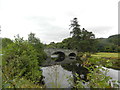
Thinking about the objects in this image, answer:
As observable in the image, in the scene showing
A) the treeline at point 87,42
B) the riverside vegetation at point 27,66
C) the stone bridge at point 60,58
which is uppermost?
the treeline at point 87,42

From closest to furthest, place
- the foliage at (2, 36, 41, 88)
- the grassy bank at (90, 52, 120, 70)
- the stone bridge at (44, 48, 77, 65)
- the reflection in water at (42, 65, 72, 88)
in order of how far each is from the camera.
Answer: the grassy bank at (90, 52, 120, 70) < the reflection in water at (42, 65, 72, 88) < the foliage at (2, 36, 41, 88) < the stone bridge at (44, 48, 77, 65)

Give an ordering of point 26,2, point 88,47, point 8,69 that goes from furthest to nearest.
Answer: point 88,47, point 26,2, point 8,69

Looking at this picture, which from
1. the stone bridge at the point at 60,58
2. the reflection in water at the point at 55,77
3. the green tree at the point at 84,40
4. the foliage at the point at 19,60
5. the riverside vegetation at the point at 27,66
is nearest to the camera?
the riverside vegetation at the point at 27,66

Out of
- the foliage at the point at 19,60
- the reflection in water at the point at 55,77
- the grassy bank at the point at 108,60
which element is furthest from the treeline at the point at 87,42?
the foliage at the point at 19,60

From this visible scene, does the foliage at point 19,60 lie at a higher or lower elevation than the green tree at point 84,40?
lower

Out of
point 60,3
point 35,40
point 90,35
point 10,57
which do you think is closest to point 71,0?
point 60,3

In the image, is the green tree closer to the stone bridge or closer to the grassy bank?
the stone bridge

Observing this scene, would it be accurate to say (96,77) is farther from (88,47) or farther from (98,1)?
(88,47)

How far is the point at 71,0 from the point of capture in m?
7.95

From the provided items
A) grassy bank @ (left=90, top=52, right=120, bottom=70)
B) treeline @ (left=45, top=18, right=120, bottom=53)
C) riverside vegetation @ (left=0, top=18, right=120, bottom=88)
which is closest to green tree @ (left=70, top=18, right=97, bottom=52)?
treeline @ (left=45, top=18, right=120, bottom=53)

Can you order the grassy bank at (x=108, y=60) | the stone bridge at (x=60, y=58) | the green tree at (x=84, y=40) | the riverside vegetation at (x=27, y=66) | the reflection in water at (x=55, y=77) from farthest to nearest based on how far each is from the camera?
the green tree at (x=84, y=40) → the stone bridge at (x=60, y=58) → the reflection in water at (x=55, y=77) → the grassy bank at (x=108, y=60) → the riverside vegetation at (x=27, y=66)

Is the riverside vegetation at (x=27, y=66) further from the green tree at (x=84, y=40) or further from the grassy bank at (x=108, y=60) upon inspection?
the green tree at (x=84, y=40)

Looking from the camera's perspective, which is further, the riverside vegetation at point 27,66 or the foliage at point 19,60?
the foliage at point 19,60

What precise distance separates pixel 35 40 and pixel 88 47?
56.5 feet
